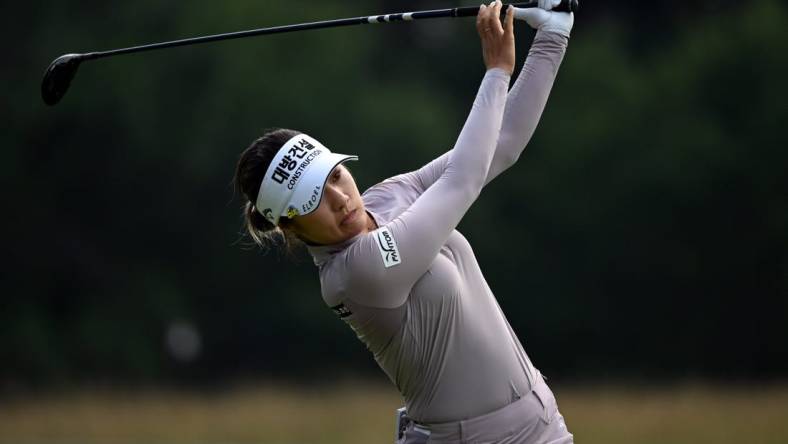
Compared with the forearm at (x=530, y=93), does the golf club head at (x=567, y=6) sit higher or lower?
higher

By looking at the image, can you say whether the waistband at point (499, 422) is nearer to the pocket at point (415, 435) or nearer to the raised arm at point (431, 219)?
the pocket at point (415, 435)

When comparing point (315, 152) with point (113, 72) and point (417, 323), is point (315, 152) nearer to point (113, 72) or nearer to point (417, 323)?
point (417, 323)

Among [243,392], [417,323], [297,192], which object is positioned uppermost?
[297,192]

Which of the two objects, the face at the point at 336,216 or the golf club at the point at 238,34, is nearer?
the face at the point at 336,216

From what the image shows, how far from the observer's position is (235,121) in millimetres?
22203

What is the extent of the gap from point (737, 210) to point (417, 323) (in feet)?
58.5

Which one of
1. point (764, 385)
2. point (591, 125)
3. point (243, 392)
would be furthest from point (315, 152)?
point (591, 125)

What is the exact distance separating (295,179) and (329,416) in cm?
1337

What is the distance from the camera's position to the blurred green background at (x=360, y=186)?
20.5 metres

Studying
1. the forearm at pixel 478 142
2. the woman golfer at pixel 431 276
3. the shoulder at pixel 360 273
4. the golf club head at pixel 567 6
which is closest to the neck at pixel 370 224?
the woman golfer at pixel 431 276

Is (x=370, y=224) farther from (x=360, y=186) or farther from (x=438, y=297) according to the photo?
(x=360, y=186)

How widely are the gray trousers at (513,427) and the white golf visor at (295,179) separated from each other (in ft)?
2.39

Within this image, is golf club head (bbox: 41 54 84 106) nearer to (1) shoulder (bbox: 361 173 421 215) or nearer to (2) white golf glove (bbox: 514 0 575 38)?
(1) shoulder (bbox: 361 173 421 215)

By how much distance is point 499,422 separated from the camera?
358 centimetres
